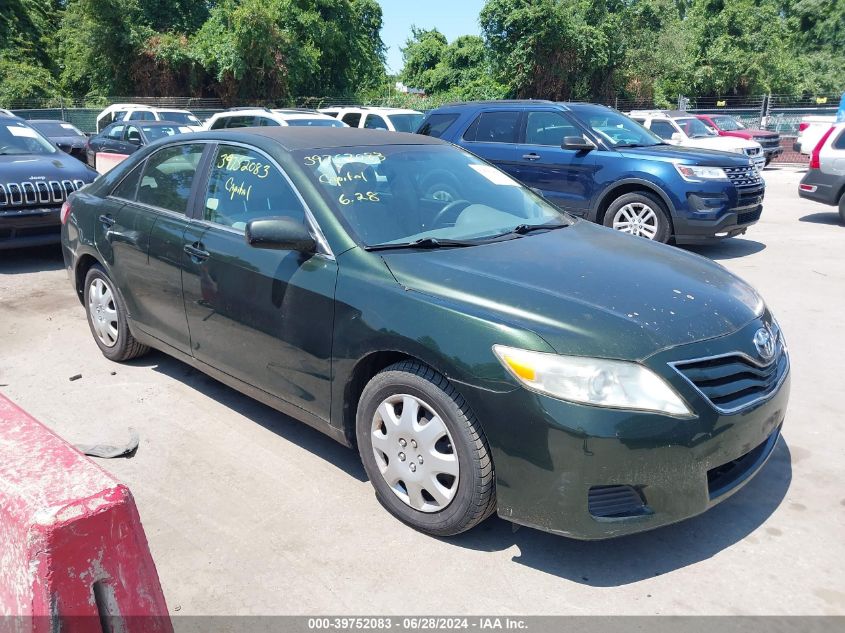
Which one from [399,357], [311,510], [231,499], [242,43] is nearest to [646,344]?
[399,357]

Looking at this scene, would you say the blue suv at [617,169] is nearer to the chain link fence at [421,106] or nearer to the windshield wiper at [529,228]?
the windshield wiper at [529,228]

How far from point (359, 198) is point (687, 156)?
6100 mm

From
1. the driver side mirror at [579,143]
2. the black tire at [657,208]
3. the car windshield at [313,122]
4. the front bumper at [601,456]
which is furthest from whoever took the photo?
the car windshield at [313,122]

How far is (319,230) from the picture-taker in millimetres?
3621

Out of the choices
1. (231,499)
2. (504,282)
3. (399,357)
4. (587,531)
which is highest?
(504,282)

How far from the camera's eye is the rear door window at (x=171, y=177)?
4480 mm

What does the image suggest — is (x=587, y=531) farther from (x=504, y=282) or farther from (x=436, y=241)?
(x=436, y=241)

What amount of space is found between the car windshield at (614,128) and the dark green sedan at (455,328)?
5048 mm

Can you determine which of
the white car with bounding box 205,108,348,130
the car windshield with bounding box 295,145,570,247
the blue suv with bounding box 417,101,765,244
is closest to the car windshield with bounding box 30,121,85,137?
the white car with bounding box 205,108,348,130

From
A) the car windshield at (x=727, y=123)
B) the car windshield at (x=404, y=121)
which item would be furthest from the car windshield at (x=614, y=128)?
the car windshield at (x=727, y=123)

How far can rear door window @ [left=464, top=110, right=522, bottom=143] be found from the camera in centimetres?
964

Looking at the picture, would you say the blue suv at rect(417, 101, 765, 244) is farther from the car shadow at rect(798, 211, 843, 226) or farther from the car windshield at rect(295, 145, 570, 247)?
the car windshield at rect(295, 145, 570, 247)

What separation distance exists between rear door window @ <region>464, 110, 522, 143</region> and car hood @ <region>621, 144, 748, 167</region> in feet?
4.89

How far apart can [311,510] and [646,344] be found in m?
1.71
